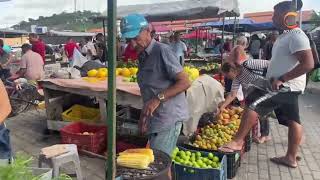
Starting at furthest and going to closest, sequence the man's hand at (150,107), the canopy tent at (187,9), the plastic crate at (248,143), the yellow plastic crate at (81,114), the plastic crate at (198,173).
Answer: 1. the canopy tent at (187,9)
2. the yellow plastic crate at (81,114)
3. the plastic crate at (248,143)
4. the plastic crate at (198,173)
5. the man's hand at (150,107)

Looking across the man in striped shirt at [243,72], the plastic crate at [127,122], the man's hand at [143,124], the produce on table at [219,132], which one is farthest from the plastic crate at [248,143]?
the man's hand at [143,124]

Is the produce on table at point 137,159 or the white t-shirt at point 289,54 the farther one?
the white t-shirt at point 289,54

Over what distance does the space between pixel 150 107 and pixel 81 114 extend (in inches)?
147

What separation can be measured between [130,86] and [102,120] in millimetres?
971

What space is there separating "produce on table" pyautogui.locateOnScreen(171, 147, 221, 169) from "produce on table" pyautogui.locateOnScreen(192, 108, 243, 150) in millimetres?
495

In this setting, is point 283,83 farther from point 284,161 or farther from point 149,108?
point 149,108

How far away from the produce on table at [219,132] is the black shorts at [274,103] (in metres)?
0.73

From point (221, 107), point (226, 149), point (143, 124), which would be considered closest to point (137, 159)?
point (143, 124)

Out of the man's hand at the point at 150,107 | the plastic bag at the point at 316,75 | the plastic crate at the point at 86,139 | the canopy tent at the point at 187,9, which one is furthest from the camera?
the plastic bag at the point at 316,75

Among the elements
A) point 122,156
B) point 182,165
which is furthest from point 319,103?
point 122,156

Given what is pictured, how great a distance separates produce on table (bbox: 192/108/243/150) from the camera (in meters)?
5.16

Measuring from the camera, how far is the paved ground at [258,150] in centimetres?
504

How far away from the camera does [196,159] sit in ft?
14.8

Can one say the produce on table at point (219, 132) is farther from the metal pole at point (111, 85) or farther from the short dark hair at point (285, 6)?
the metal pole at point (111, 85)
